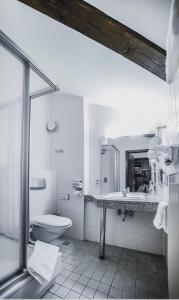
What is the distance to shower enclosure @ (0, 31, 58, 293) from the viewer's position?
4.17 ft

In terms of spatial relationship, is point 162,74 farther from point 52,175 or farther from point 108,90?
point 52,175

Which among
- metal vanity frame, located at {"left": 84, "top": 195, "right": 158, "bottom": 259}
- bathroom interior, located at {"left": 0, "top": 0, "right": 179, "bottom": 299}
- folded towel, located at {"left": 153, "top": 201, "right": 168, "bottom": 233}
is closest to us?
bathroom interior, located at {"left": 0, "top": 0, "right": 179, "bottom": 299}

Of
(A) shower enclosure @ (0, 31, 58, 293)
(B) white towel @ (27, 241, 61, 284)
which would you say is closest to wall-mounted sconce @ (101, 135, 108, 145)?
(A) shower enclosure @ (0, 31, 58, 293)

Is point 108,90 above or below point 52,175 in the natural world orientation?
above

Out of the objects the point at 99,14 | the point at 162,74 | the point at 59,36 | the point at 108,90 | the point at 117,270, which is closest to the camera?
the point at 99,14

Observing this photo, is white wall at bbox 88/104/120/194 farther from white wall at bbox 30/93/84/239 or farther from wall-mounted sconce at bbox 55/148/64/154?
wall-mounted sconce at bbox 55/148/64/154

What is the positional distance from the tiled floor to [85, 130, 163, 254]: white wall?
0.12 meters

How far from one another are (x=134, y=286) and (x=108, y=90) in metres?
Result: 2.01

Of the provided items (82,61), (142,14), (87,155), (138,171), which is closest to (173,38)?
(142,14)

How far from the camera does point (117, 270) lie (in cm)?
173

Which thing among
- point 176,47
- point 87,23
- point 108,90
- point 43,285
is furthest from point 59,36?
point 43,285

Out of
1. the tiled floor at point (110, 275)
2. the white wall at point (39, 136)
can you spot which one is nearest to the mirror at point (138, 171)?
the tiled floor at point (110, 275)

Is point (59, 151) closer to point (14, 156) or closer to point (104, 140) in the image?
point (104, 140)

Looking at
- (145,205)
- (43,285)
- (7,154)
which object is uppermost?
(7,154)
